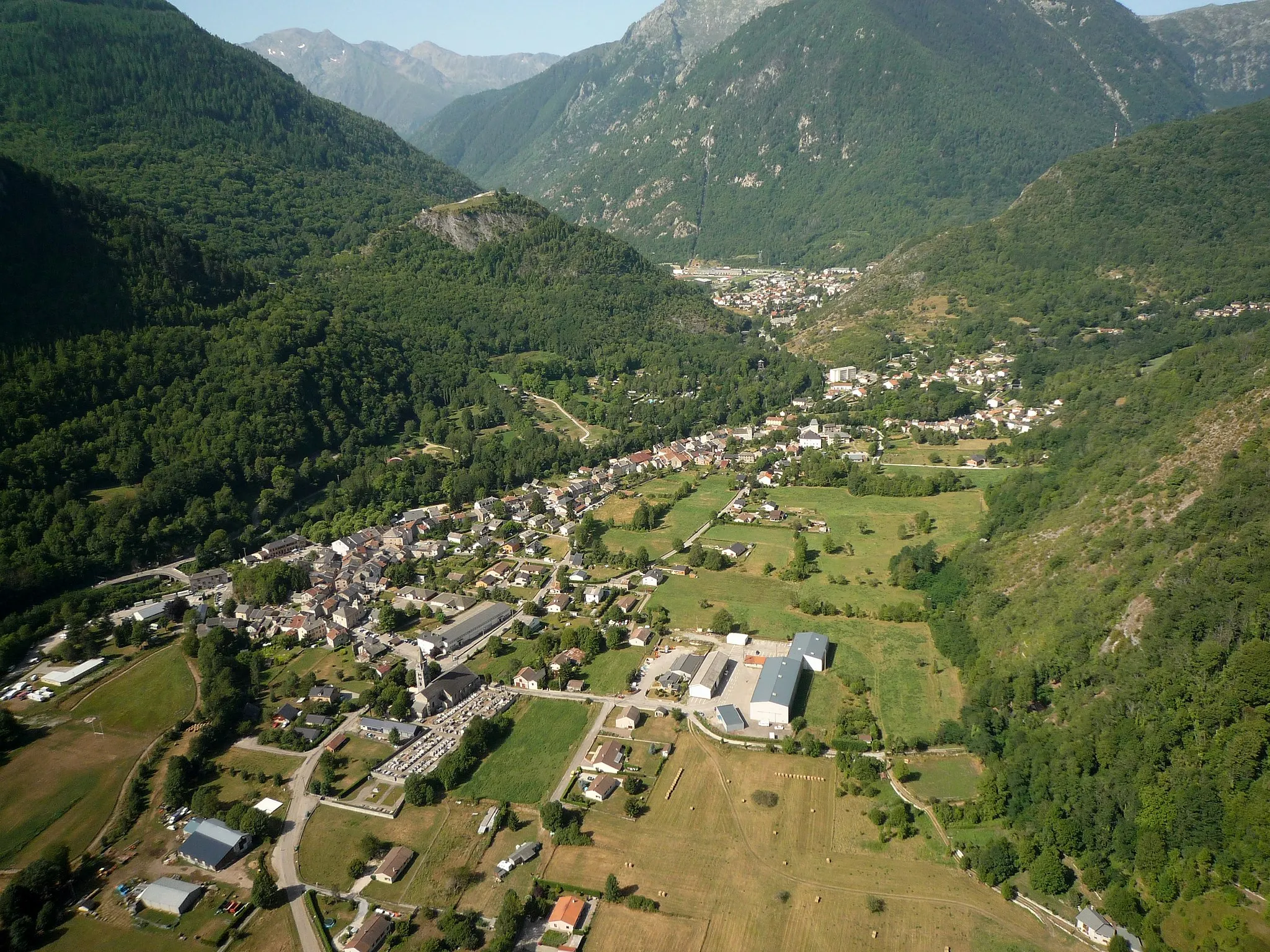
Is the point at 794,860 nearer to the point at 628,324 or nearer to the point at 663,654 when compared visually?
the point at 663,654

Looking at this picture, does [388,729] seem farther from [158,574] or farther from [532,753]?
[158,574]

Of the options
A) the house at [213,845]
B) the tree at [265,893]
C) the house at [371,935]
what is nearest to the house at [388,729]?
the house at [213,845]

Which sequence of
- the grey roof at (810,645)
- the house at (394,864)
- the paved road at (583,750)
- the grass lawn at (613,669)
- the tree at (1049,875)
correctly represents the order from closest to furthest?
the tree at (1049,875) → the house at (394,864) → the paved road at (583,750) → the grass lawn at (613,669) → the grey roof at (810,645)

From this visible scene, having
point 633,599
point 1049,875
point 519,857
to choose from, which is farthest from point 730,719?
point 633,599

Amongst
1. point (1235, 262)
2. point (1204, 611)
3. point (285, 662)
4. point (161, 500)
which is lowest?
point (285, 662)

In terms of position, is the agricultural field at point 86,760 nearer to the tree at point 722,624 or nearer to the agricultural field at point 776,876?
the agricultural field at point 776,876

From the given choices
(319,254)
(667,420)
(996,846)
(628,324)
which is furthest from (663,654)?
(319,254)

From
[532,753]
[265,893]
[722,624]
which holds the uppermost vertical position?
[722,624]
